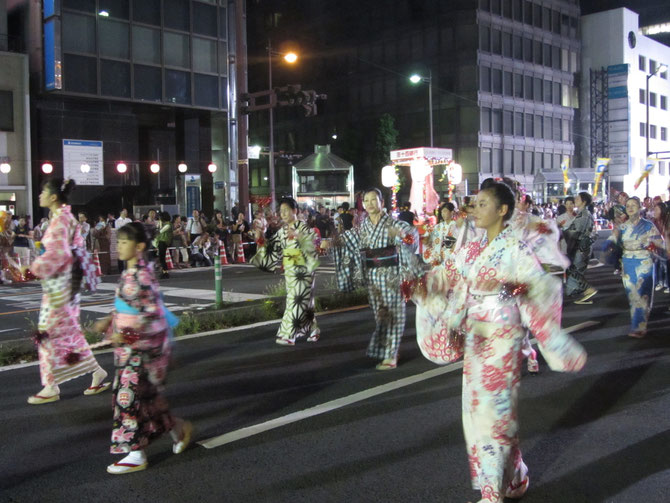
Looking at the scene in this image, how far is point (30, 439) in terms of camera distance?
5.00 meters

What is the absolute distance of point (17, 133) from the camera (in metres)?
25.8

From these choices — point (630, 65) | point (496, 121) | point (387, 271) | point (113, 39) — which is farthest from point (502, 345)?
point (630, 65)

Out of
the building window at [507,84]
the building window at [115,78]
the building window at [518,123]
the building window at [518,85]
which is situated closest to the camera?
the building window at [115,78]

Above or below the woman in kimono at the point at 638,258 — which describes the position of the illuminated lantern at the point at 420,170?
above

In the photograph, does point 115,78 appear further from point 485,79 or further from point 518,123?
point 518,123

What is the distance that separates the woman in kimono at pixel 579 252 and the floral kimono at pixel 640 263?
112 inches

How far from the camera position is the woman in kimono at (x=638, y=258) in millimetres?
8367

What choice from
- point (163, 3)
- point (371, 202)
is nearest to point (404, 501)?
point (371, 202)

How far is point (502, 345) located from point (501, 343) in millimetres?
11

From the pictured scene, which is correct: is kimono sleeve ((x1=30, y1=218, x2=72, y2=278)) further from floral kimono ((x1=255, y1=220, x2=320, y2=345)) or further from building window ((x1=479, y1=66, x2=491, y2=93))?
building window ((x1=479, y1=66, x2=491, y2=93))

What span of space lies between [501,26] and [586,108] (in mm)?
12380

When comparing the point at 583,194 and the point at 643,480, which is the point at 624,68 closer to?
the point at 583,194

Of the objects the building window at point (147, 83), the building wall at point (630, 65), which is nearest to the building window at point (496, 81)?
the building wall at point (630, 65)

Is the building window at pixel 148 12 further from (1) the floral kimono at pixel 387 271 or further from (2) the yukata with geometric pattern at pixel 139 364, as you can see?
(2) the yukata with geometric pattern at pixel 139 364
